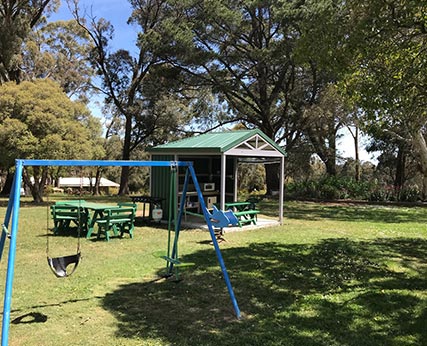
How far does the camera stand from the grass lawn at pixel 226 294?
4.18 m

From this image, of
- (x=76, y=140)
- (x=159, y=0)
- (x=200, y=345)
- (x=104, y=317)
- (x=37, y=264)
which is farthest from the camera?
(x=159, y=0)

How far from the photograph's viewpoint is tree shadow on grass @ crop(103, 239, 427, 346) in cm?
418

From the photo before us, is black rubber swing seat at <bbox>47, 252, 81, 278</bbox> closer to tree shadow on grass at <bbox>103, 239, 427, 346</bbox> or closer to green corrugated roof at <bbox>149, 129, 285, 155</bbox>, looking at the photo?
tree shadow on grass at <bbox>103, 239, 427, 346</bbox>

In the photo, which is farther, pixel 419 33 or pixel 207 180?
pixel 207 180

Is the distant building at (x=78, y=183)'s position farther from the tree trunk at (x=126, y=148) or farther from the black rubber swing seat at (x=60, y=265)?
the black rubber swing seat at (x=60, y=265)

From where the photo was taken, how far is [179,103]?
24922 mm

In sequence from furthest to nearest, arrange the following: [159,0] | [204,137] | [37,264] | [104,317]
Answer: [159,0] → [204,137] → [37,264] → [104,317]

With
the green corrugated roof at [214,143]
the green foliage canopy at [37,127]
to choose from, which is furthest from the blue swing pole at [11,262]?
the green foliage canopy at [37,127]

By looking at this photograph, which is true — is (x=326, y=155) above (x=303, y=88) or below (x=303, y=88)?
below

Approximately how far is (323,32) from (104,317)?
597 cm

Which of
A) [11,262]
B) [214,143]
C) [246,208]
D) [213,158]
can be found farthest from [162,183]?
[11,262]

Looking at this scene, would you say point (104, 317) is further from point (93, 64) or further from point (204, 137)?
point (93, 64)

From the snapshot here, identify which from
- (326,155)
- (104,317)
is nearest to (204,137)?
(104,317)

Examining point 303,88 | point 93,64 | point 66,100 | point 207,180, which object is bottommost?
point 207,180
